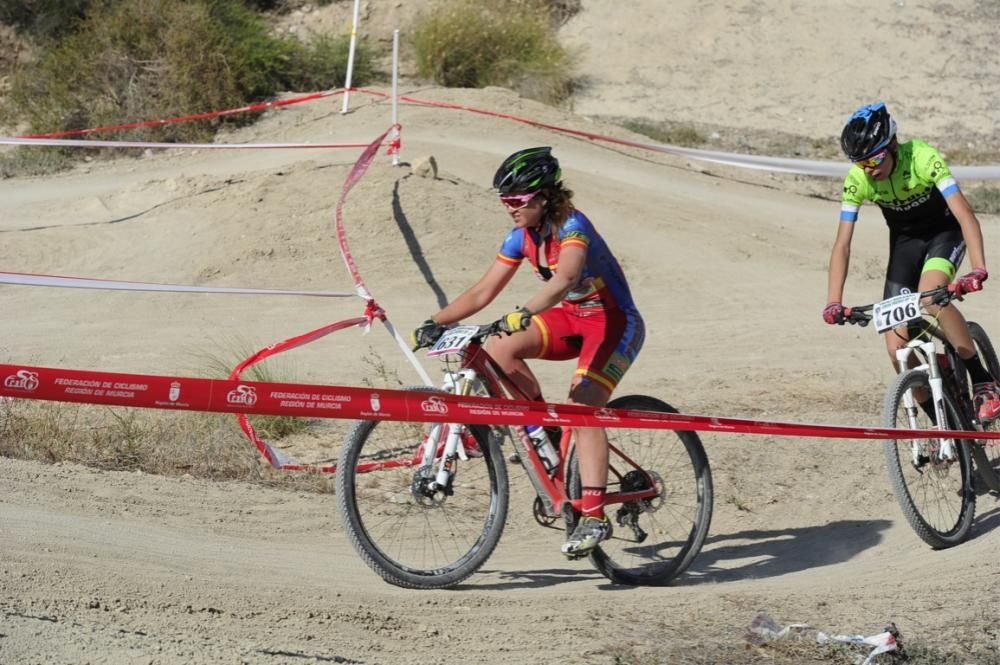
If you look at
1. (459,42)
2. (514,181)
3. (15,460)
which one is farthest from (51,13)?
(514,181)

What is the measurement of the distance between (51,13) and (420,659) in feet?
70.6

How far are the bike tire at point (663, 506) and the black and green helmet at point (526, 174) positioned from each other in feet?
3.61

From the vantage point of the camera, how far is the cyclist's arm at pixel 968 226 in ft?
22.3

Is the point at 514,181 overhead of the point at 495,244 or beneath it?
overhead

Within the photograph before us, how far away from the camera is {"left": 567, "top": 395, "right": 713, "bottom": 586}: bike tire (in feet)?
20.2

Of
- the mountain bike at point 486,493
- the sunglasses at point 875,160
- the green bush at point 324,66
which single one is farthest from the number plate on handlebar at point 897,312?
the green bush at point 324,66

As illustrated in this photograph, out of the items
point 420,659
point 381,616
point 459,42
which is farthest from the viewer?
point 459,42

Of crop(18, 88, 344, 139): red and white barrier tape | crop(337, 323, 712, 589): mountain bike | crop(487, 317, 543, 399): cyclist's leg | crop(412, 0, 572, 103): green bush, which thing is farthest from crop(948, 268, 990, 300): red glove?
crop(412, 0, 572, 103): green bush

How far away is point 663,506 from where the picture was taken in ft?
20.9

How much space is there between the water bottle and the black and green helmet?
1.11 m

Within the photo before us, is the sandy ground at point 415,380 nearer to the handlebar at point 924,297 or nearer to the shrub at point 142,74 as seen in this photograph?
the shrub at point 142,74

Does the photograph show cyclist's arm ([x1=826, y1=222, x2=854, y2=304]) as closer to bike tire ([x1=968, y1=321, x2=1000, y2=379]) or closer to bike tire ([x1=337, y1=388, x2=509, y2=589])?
bike tire ([x1=968, y1=321, x2=1000, y2=379])

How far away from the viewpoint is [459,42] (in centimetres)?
2305

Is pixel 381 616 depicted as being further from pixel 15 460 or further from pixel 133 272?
pixel 133 272
